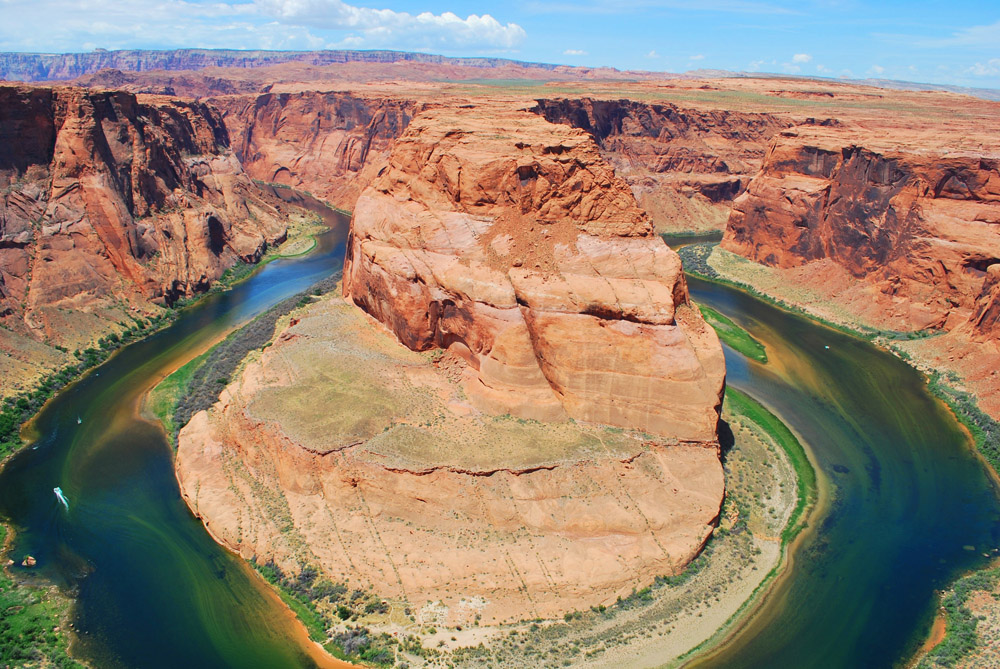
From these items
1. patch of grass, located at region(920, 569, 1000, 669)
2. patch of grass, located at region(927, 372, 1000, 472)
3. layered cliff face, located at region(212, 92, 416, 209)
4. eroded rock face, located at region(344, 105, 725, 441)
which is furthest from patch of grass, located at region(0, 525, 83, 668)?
layered cliff face, located at region(212, 92, 416, 209)

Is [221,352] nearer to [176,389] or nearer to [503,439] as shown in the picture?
[176,389]

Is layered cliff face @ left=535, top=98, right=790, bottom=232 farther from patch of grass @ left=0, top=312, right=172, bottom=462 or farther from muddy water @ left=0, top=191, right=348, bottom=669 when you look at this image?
muddy water @ left=0, top=191, right=348, bottom=669

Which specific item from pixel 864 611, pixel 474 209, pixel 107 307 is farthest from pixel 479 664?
pixel 107 307

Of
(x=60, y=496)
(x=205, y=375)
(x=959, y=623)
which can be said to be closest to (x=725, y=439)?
(x=959, y=623)

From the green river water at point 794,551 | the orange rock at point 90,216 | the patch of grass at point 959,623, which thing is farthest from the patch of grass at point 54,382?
the patch of grass at point 959,623

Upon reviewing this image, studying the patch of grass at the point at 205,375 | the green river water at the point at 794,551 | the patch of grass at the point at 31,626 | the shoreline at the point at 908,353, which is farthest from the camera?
the patch of grass at the point at 205,375

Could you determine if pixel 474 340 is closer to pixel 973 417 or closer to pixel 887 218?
pixel 973 417

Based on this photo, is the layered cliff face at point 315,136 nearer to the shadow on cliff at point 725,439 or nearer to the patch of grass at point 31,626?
the shadow on cliff at point 725,439
